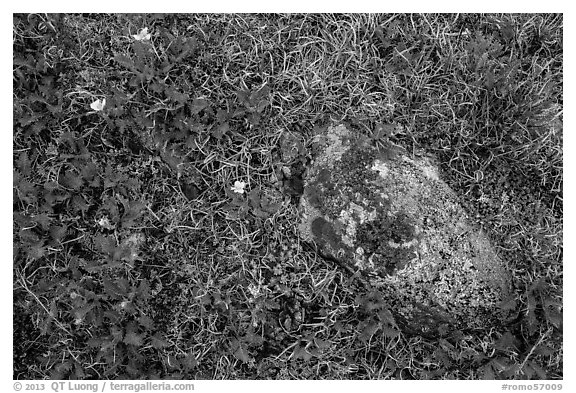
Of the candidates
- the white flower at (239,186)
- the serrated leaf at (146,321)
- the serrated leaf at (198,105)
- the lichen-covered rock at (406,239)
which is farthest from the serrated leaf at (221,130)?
the serrated leaf at (146,321)

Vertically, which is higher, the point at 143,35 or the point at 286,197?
the point at 143,35

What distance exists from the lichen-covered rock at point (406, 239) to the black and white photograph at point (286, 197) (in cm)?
1

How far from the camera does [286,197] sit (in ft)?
11.8

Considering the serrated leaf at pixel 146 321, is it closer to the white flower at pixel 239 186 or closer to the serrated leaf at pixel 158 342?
the serrated leaf at pixel 158 342

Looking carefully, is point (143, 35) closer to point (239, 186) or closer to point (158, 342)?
point (239, 186)

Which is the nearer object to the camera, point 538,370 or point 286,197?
point 538,370

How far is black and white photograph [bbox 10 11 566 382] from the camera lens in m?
3.44

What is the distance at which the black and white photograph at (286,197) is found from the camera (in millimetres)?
3443

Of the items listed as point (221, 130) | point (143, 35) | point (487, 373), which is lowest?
point (487, 373)

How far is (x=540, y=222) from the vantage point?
11.7 feet

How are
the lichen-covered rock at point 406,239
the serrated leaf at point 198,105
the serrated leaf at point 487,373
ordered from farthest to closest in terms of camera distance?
the serrated leaf at point 198,105 < the serrated leaf at point 487,373 < the lichen-covered rock at point 406,239

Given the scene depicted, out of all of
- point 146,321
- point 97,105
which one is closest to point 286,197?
point 146,321

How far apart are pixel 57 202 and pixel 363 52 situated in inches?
98.3

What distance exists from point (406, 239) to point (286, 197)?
893mm
